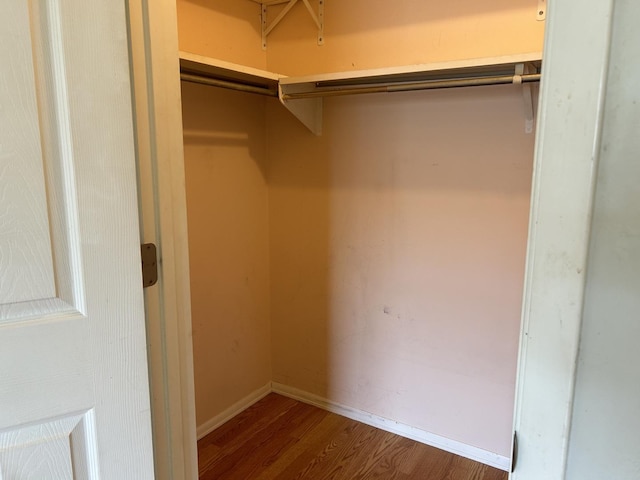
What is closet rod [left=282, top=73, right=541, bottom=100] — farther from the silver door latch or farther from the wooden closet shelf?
the silver door latch

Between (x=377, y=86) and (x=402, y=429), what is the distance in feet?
5.46

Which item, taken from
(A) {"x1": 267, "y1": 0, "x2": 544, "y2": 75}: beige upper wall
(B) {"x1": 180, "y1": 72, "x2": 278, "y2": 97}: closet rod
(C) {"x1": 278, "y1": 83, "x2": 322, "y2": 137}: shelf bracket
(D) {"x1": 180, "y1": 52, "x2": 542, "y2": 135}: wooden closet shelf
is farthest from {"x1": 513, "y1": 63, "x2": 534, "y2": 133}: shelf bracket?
(B) {"x1": 180, "y1": 72, "x2": 278, "y2": 97}: closet rod

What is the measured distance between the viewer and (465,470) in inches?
84.7

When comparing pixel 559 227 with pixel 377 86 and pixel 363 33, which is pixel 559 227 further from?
pixel 363 33

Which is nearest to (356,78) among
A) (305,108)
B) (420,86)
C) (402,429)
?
(420,86)

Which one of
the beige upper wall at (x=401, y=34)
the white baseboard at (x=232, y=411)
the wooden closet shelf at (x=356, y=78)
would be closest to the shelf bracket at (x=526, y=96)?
the wooden closet shelf at (x=356, y=78)

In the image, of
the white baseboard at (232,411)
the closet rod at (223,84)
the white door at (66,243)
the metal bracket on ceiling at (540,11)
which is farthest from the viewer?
the white baseboard at (232,411)

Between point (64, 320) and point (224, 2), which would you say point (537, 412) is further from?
point (224, 2)

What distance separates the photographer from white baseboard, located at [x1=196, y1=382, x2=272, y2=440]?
93.8 inches

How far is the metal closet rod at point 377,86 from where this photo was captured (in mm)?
1717

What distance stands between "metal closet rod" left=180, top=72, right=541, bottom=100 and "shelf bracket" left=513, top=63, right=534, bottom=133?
0.01 meters

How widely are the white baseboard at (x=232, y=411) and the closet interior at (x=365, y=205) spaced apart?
0.6 inches

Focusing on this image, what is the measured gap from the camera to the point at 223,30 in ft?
7.29

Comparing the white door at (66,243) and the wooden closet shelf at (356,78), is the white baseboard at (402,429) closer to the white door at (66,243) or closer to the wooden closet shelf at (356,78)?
the wooden closet shelf at (356,78)
